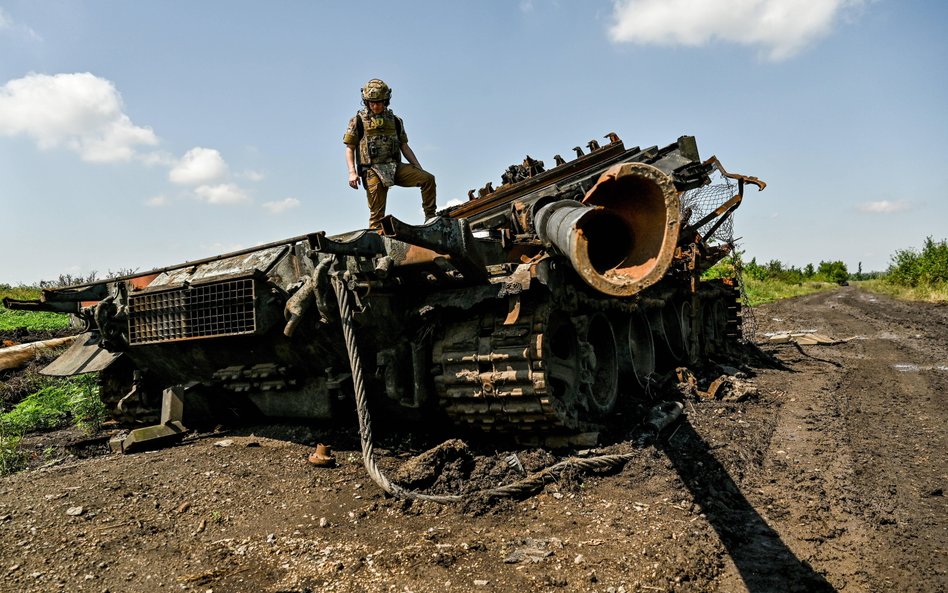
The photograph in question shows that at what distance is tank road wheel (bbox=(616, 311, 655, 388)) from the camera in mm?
7461

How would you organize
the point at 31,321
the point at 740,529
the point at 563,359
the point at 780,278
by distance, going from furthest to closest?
1. the point at 780,278
2. the point at 31,321
3. the point at 563,359
4. the point at 740,529

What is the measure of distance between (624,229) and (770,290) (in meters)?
31.0

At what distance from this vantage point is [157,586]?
130 inches

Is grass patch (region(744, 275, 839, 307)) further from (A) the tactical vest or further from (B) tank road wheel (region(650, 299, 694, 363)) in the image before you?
(A) the tactical vest

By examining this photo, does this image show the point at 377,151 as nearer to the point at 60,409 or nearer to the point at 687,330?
the point at 687,330

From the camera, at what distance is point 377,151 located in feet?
21.1

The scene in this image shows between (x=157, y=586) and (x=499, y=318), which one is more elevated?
(x=499, y=318)

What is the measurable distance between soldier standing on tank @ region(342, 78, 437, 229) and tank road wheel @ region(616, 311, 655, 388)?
9.48 ft

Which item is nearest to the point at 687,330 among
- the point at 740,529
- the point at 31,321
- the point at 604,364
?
the point at 604,364

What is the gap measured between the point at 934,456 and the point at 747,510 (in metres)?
2.07

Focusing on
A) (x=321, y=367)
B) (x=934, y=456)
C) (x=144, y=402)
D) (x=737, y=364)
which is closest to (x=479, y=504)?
(x=321, y=367)

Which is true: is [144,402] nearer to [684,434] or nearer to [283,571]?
[283,571]

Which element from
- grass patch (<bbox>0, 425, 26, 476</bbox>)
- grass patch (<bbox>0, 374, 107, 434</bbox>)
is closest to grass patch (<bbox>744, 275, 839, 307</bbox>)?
grass patch (<bbox>0, 374, 107, 434</bbox>)

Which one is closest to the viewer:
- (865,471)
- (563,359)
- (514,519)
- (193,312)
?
(514,519)
